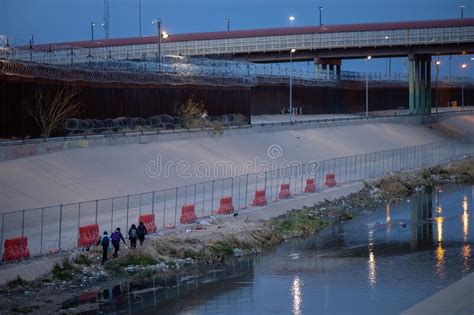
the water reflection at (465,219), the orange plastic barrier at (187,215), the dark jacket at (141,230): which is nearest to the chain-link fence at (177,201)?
the orange plastic barrier at (187,215)

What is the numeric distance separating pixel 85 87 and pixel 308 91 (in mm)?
49897

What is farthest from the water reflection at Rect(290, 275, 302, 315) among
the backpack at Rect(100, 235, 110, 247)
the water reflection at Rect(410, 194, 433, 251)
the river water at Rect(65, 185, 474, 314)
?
the water reflection at Rect(410, 194, 433, 251)

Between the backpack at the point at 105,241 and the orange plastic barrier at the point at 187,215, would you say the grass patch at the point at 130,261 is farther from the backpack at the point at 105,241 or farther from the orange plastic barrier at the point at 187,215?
the orange plastic barrier at the point at 187,215

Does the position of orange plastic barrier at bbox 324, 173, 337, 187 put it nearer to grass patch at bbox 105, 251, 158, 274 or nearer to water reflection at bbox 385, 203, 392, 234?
water reflection at bbox 385, 203, 392, 234

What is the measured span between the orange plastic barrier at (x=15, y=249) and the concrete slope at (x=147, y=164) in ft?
23.5

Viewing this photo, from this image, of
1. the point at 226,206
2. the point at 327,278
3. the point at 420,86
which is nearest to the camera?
the point at 327,278

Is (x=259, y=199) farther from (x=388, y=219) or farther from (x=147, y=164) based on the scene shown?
(x=147, y=164)

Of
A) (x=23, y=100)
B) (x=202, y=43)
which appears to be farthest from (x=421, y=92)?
(x=23, y=100)

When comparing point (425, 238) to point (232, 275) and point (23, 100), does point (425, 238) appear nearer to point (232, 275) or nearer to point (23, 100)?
point (232, 275)

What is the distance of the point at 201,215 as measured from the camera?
39.5 metres

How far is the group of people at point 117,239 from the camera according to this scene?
100 feet

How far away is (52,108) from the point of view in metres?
52.2

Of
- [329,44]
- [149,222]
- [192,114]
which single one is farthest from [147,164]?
[329,44]

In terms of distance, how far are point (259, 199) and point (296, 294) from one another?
598 inches
